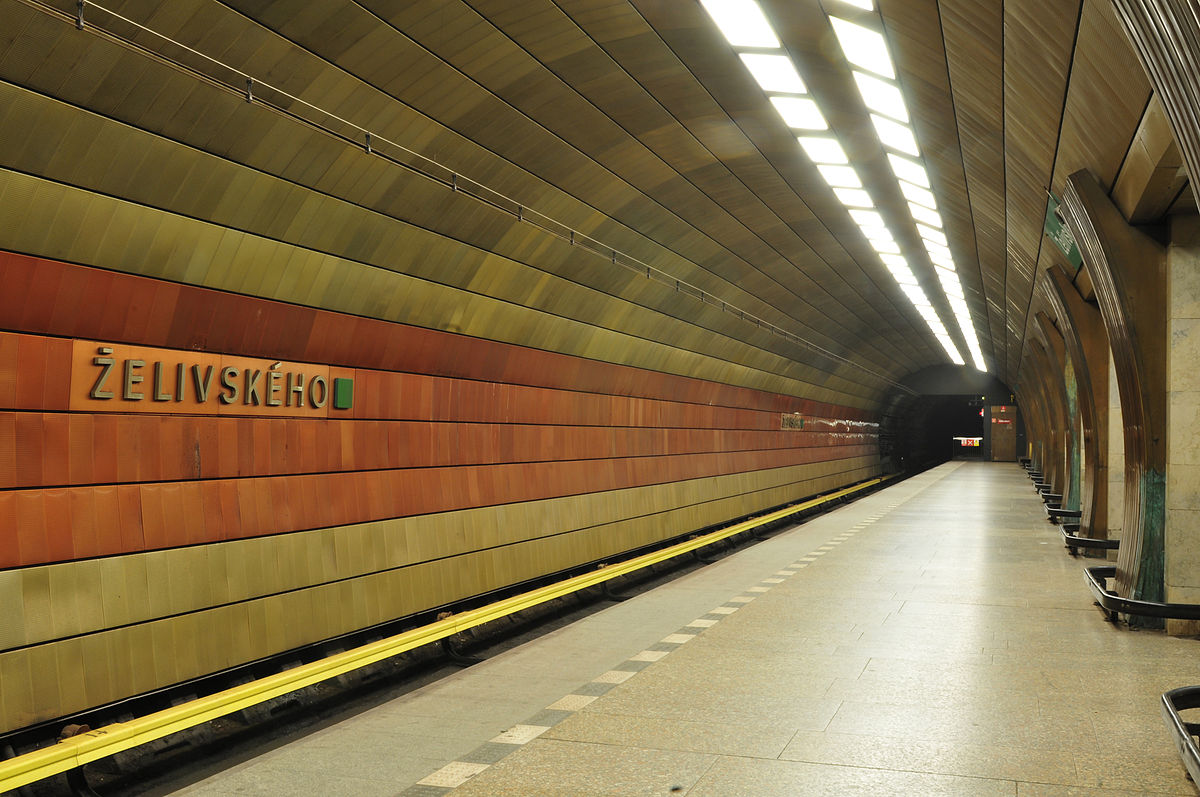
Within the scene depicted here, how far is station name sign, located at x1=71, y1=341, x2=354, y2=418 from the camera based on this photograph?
17.9ft

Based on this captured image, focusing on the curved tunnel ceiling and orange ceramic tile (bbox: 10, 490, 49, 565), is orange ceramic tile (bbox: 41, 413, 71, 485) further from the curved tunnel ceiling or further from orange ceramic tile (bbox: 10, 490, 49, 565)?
the curved tunnel ceiling

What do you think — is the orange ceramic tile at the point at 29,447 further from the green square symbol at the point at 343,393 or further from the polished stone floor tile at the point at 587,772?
the polished stone floor tile at the point at 587,772

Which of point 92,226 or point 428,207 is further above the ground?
point 428,207

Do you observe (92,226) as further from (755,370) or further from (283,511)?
(755,370)

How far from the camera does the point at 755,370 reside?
19.3 meters

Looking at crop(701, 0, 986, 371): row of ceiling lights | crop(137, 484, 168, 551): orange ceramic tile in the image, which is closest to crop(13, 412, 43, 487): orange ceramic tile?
crop(137, 484, 168, 551): orange ceramic tile

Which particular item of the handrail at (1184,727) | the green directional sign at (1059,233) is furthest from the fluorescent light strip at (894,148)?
the handrail at (1184,727)

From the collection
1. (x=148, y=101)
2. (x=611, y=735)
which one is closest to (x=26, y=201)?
(x=148, y=101)

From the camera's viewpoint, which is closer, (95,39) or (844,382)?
(95,39)

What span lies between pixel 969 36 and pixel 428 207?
3932 millimetres

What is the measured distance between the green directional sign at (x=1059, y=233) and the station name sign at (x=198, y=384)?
5764 millimetres

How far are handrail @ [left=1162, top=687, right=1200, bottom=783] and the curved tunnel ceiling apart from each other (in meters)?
2.82

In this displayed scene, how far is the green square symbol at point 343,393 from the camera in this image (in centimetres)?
746

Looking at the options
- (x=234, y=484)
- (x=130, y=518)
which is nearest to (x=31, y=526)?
(x=130, y=518)
